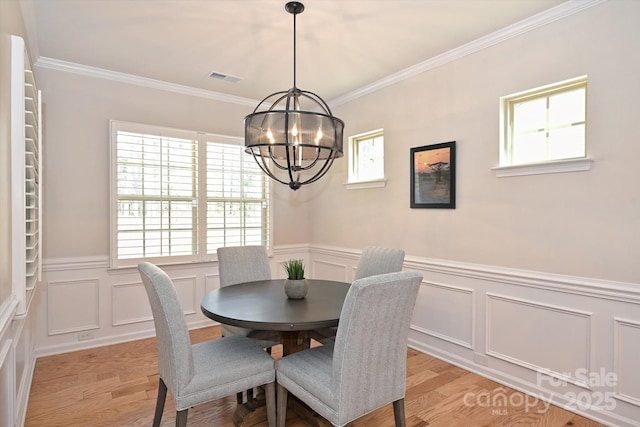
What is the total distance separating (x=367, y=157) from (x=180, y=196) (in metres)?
2.13

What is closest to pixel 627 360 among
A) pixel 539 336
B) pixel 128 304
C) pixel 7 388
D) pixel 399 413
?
pixel 539 336

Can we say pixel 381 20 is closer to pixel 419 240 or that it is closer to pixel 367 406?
pixel 419 240

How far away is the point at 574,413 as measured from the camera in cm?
239

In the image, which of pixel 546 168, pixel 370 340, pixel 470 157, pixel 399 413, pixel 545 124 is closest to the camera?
pixel 370 340

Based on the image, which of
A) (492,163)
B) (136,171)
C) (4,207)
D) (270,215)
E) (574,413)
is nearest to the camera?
(4,207)

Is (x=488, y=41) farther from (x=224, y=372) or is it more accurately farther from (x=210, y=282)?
(x=210, y=282)

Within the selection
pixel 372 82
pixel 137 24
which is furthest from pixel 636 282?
pixel 137 24

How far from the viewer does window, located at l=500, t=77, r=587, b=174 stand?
249cm

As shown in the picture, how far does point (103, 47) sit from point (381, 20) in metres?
2.31

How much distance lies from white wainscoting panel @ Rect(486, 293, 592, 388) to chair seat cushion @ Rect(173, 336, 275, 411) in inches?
71.8

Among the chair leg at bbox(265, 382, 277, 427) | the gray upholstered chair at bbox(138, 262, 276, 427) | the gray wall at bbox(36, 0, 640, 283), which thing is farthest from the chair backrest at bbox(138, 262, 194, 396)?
the gray wall at bbox(36, 0, 640, 283)

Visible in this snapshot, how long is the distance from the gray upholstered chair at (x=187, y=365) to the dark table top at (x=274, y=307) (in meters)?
0.24

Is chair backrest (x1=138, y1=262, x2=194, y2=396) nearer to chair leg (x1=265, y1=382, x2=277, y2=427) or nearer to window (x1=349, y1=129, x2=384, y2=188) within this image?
chair leg (x1=265, y1=382, x2=277, y2=427)

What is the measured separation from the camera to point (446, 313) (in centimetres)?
325
